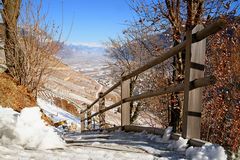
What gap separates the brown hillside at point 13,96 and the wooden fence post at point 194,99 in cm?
396

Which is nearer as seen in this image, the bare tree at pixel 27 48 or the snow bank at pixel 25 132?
the snow bank at pixel 25 132

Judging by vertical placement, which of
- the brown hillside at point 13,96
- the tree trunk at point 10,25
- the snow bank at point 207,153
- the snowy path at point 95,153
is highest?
the tree trunk at point 10,25

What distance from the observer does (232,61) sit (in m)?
14.0

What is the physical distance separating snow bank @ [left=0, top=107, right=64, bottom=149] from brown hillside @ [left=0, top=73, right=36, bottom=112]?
343 centimetres

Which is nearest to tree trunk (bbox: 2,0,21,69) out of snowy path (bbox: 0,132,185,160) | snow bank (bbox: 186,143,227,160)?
snowy path (bbox: 0,132,185,160)

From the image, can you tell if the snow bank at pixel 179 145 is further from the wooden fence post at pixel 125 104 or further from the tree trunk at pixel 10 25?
the tree trunk at pixel 10 25

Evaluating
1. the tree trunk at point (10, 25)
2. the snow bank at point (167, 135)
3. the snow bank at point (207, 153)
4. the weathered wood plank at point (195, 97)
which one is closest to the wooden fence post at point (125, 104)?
the snow bank at point (167, 135)

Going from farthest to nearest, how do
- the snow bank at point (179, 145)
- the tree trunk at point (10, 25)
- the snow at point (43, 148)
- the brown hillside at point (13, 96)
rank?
the tree trunk at point (10, 25), the brown hillside at point (13, 96), the snow bank at point (179, 145), the snow at point (43, 148)

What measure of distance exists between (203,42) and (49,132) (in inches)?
72.0

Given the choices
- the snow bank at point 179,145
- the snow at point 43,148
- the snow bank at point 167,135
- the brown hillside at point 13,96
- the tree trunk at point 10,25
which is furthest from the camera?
the tree trunk at point 10,25

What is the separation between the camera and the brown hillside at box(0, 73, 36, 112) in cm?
654

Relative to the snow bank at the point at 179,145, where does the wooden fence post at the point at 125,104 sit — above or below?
above

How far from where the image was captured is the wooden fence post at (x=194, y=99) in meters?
A: 3.49

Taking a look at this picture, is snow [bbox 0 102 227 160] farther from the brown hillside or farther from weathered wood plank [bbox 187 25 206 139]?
the brown hillside
